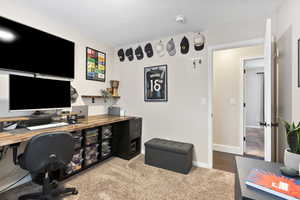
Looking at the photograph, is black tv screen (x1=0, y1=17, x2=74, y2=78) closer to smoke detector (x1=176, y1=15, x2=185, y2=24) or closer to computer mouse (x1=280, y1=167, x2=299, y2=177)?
smoke detector (x1=176, y1=15, x2=185, y2=24)

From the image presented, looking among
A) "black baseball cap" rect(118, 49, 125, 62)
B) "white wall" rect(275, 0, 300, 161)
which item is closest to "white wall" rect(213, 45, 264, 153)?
"white wall" rect(275, 0, 300, 161)

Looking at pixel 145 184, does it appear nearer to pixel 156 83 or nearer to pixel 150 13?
pixel 156 83

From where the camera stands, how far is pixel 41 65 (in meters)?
2.04

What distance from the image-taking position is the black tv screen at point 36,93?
164cm

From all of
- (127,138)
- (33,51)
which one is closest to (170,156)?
(127,138)

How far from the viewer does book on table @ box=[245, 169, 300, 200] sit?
68 cm

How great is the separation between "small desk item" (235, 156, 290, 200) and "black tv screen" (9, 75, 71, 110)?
2.21 metres

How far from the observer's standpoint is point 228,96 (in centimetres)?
324

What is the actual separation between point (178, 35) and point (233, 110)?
→ 2003 millimetres

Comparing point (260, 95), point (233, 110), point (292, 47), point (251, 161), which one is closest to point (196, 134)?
point (233, 110)

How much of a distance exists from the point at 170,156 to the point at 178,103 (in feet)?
3.15

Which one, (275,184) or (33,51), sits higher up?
(33,51)

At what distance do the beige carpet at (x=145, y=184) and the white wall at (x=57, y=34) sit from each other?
0.95 ft

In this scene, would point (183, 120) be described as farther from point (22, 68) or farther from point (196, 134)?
point (22, 68)
